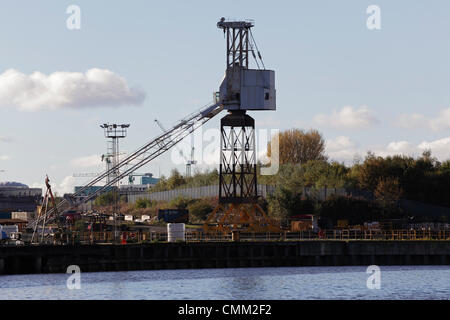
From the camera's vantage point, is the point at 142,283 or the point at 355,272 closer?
the point at 142,283

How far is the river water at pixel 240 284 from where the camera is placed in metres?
75.7

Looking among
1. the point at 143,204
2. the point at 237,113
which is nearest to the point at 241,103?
the point at 237,113

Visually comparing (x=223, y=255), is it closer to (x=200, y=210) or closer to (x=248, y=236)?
(x=248, y=236)

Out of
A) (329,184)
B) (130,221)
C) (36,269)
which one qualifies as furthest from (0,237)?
(329,184)

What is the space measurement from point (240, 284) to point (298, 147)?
109m

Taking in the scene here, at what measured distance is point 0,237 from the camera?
104000mm

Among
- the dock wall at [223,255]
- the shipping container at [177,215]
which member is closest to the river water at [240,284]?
the dock wall at [223,255]

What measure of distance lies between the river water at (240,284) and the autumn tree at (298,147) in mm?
89022

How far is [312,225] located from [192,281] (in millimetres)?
47074

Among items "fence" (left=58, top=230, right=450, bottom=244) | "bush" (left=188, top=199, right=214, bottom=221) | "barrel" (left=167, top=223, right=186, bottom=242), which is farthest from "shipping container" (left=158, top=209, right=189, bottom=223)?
"barrel" (left=167, top=223, right=186, bottom=242)

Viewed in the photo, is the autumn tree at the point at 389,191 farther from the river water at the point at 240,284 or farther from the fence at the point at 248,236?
the river water at the point at 240,284
